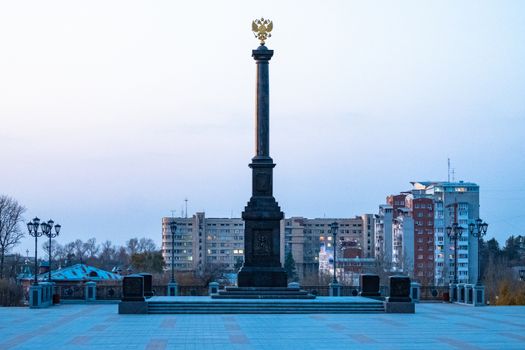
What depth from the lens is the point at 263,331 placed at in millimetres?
29391

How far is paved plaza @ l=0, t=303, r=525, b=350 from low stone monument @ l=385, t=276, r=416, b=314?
0.52m

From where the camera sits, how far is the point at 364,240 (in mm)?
196500

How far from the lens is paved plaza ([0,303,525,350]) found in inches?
994

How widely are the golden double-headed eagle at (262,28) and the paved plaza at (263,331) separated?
1620 centimetres

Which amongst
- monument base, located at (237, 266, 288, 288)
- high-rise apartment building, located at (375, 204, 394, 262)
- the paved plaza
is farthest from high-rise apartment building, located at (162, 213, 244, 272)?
the paved plaza

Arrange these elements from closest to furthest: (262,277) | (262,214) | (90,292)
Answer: (262,277) < (262,214) < (90,292)

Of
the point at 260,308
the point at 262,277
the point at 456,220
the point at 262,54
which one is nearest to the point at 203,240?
the point at 456,220

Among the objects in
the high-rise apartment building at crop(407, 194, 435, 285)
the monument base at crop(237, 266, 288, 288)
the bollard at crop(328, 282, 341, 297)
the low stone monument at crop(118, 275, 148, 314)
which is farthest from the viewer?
the high-rise apartment building at crop(407, 194, 435, 285)

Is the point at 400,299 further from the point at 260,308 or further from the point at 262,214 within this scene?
the point at 262,214

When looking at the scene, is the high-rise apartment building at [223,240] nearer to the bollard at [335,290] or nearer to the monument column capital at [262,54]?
the bollard at [335,290]

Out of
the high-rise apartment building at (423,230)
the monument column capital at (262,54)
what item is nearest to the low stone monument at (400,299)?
the monument column capital at (262,54)

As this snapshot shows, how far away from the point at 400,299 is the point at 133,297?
10.9 meters

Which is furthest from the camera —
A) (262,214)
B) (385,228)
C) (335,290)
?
(385,228)

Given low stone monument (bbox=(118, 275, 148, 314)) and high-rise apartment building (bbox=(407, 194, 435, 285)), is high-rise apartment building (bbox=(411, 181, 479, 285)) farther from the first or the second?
low stone monument (bbox=(118, 275, 148, 314))
